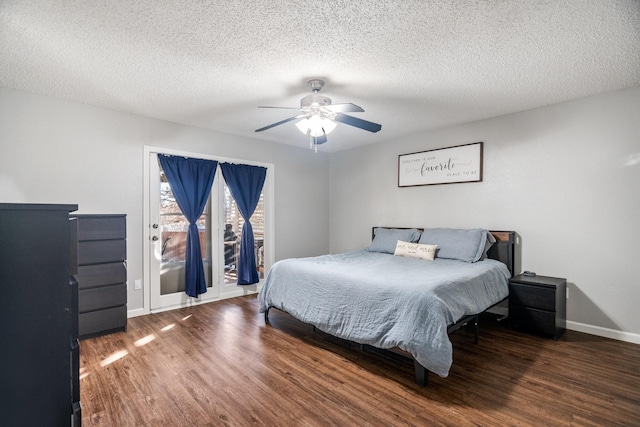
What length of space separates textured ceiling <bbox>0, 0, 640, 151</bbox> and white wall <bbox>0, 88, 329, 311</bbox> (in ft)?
0.67

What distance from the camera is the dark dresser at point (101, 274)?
3.11 m

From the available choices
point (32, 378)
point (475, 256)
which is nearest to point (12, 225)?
point (32, 378)

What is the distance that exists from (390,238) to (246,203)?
2152 mm

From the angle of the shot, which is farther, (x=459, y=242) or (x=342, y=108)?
(x=459, y=242)

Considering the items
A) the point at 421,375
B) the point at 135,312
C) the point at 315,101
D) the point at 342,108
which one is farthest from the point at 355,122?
the point at 135,312

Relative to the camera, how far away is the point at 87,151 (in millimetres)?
3467

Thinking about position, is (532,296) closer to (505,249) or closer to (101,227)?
(505,249)

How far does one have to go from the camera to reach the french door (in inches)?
155

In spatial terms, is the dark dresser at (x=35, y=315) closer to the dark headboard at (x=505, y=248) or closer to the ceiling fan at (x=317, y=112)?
the ceiling fan at (x=317, y=112)

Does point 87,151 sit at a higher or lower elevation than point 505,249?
higher

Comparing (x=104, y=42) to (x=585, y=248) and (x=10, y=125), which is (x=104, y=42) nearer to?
(x=10, y=125)

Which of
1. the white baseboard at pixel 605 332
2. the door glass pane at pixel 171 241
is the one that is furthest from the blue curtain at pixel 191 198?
the white baseboard at pixel 605 332

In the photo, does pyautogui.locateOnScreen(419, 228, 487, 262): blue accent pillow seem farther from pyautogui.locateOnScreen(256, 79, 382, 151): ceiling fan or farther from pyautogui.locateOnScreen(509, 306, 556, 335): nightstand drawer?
pyautogui.locateOnScreen(256, 79, 382, 151): ceiling fan

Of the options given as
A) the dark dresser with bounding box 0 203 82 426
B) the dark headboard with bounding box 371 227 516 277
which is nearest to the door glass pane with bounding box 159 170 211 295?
the dark dresser with bounding box 0 203 82 426
